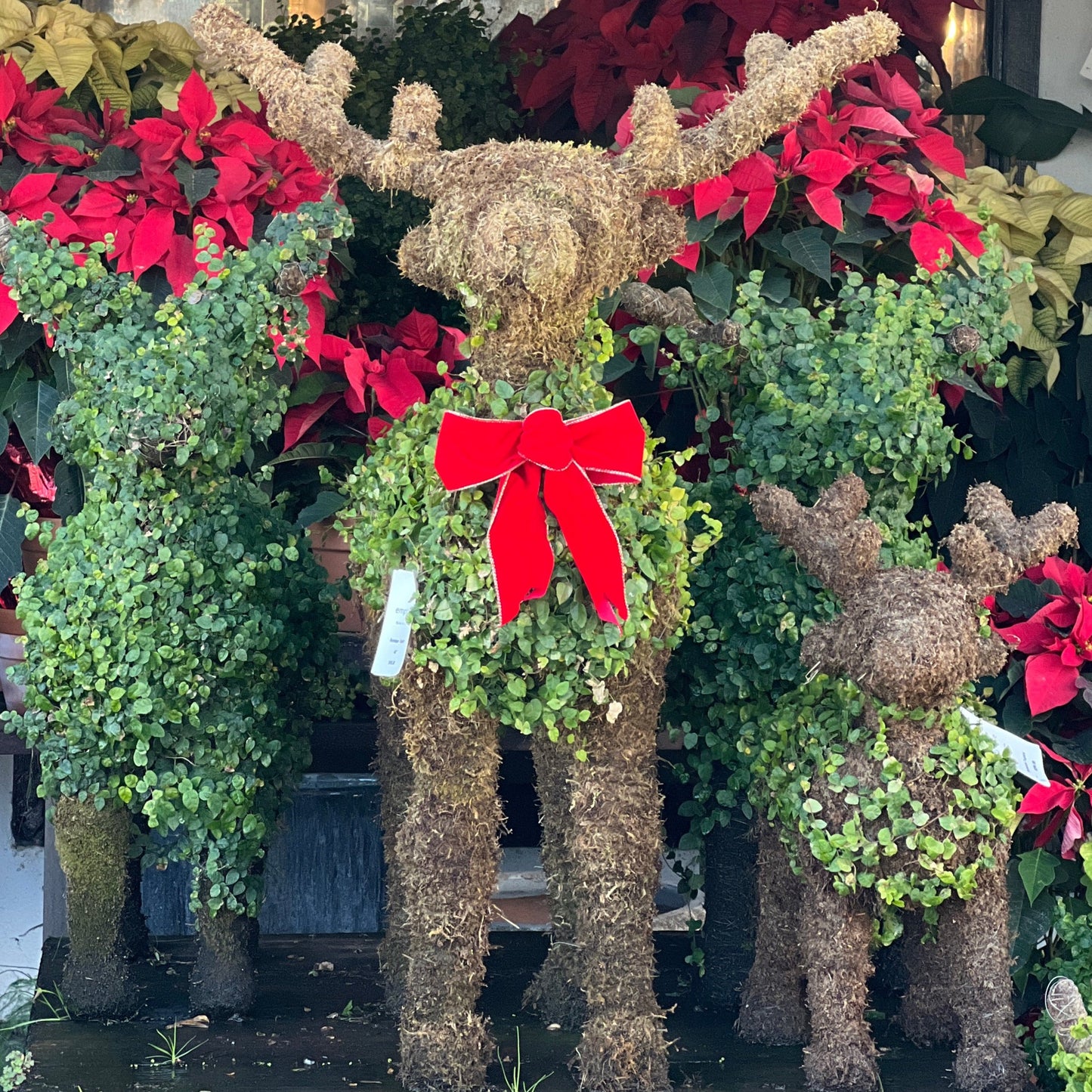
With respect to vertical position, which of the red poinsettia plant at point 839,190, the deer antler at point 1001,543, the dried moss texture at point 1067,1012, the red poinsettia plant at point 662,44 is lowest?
the dried moss texture at point 1067,1012

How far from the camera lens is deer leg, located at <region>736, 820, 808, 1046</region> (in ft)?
7.38

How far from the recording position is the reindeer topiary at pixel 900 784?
1984 mm

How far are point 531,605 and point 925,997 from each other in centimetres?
91

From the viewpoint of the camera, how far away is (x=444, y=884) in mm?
1998

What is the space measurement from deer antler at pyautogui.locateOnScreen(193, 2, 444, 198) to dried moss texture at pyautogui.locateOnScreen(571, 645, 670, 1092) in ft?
2.37

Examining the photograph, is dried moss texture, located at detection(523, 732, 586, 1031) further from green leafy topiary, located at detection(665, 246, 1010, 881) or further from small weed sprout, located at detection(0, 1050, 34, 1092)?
small weed sprout, located at detection(0, 1050, 34, 1092)

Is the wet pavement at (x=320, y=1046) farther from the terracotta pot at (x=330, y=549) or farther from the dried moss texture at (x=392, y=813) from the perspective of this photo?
the terracotta pot at (x=330, y=549)

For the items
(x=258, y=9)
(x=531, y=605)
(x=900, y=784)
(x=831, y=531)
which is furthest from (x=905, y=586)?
(x=258, y=9)

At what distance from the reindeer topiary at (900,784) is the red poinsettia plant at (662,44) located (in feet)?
4.00

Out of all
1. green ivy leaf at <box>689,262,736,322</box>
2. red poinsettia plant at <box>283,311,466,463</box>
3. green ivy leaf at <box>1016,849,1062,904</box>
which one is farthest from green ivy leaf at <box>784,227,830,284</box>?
green ivy leaf at <box>1016,849,1062,904</box>

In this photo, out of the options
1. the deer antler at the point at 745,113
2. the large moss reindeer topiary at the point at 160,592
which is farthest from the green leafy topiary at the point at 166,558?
the deer antler at the point at 745,113

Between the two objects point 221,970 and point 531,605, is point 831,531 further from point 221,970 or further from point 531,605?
point 221,970

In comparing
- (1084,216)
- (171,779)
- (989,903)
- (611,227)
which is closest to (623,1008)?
(989,903)

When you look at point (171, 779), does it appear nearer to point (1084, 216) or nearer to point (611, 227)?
point (611, 227)
